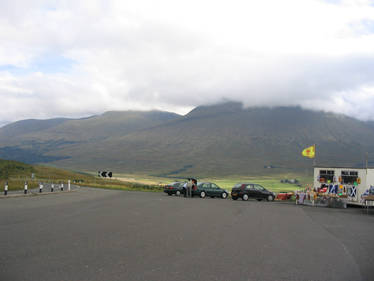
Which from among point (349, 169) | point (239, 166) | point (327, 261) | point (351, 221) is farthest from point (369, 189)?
point (239, 166)

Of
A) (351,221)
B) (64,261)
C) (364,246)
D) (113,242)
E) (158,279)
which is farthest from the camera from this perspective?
(351,221)

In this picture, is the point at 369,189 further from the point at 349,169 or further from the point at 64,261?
the point at 64,261

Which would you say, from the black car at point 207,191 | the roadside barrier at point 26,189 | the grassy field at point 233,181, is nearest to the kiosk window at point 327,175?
the black car at point 207,191

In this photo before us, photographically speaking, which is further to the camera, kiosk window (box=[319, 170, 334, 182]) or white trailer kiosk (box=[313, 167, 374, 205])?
kiosk window (box=[319, 170, 334, 182])

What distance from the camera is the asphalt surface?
25.1 feet

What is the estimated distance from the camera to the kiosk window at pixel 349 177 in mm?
26206

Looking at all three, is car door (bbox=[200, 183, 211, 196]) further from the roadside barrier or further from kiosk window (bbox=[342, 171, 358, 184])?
kiosk window (bbox=[342, 171, 358, 184])

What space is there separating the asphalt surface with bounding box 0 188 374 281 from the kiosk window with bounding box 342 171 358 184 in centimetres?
1091

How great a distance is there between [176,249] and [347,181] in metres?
20.2

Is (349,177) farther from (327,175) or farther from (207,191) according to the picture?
(207,191)

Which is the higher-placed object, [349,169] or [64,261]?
[349,169]

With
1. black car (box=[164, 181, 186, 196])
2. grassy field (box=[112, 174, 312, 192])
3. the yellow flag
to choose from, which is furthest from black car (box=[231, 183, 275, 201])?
grassy field (box=[112, 174, 312, 192])

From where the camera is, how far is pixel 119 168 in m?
190

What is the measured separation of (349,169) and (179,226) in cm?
1672
